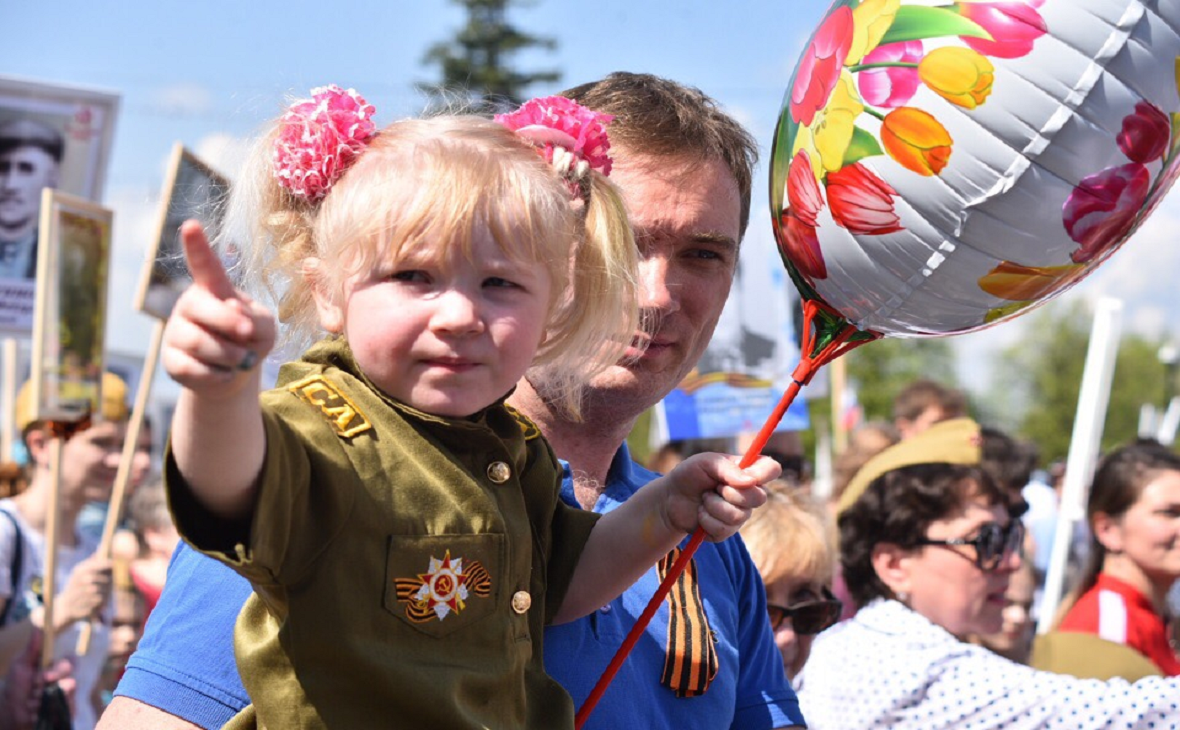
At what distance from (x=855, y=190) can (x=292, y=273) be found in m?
0.79

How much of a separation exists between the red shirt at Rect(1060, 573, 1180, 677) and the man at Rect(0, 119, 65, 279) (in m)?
4.68

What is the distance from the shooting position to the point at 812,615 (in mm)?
3896

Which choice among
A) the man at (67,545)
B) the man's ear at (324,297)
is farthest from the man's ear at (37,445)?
the man's ear at (324,297)

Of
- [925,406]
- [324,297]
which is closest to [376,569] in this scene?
[324,297]

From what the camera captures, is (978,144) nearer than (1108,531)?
Yes

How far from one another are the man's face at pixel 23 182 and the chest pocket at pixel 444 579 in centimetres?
525

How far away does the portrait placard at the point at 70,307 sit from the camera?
4973mm

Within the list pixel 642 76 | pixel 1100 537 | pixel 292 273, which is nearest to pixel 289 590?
pixel 292 273

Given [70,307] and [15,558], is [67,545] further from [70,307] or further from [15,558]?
[70,307]

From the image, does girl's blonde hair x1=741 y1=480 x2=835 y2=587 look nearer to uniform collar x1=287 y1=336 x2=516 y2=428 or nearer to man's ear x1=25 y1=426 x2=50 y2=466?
uniform collar x1=287 y1=336 x2=516 y2=428

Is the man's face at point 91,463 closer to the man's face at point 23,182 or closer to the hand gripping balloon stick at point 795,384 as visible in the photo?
the man's face at point 23,182

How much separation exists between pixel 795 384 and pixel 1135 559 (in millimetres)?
3289

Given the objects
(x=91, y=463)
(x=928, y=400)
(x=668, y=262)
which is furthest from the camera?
(x=928, y=400)

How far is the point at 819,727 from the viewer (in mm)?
3549
